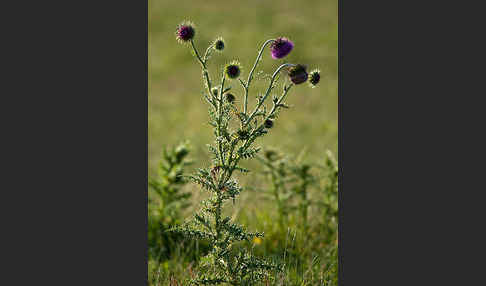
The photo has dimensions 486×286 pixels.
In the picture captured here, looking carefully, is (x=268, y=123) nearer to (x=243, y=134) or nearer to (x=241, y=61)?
(x=243, y=134)

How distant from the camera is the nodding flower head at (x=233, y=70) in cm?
286

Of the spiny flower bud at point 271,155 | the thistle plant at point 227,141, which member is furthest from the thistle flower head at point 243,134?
the spiny flower bud at point 271,155

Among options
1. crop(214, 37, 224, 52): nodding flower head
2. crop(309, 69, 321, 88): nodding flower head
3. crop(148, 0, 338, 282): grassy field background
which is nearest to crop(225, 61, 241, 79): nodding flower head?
crop(214, 37, 224, 52): nodding flower head

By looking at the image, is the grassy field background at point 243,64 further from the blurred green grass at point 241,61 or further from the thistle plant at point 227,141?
the thistle plant at point 227,141

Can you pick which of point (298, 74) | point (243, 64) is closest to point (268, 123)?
point (298, 74)

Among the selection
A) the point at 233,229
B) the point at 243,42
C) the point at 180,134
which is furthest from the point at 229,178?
the point at 243,42

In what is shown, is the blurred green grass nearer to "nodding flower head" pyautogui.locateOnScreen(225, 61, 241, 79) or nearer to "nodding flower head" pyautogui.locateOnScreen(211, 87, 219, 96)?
"nodding flower head" pyautogui.locateOnScreen(211, 87, 219, 96)

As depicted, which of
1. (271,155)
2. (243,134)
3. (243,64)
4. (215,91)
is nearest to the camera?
(243,134)

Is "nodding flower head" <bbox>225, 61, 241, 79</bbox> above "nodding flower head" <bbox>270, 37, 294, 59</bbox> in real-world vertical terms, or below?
below

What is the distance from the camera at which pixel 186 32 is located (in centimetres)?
285

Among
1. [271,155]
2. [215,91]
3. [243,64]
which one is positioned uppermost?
[243,64]

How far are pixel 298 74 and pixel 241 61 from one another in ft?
35.4

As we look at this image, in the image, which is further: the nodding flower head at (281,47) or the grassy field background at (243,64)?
the grassy field background at (243,64)

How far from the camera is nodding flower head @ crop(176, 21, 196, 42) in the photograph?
285cm
